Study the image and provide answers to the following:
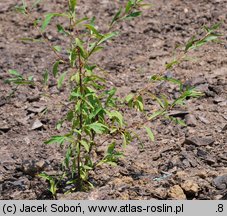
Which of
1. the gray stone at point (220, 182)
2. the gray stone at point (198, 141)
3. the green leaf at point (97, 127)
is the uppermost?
the green leaf at point (97, 127)

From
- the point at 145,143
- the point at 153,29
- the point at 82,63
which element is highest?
the point at 153,29

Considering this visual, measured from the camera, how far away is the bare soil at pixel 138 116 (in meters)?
3.52

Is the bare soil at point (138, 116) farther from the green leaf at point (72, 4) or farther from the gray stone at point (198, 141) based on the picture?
the green leaf at point (72, 4)

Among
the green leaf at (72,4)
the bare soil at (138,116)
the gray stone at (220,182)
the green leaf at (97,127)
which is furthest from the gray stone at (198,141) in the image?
the green leaf at (72,4)

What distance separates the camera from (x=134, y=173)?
12.1 ft

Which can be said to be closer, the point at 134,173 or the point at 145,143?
the point at 134,173

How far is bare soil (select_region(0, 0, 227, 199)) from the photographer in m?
3.52

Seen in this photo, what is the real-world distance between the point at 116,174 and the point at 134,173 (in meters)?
0.13

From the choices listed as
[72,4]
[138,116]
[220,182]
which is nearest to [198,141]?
[220,182]

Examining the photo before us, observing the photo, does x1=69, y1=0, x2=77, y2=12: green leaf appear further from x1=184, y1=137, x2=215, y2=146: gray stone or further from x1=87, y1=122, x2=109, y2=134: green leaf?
x1=184, y1=137, x2=215, y2=146: gray stone

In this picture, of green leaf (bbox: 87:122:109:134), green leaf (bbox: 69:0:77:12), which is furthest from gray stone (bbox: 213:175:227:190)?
green leaf (bbox: 69:0:77:12)

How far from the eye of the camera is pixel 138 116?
439cm

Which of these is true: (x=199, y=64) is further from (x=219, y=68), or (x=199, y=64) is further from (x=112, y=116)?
(x=112, y=116)

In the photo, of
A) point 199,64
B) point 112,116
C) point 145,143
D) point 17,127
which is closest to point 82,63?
point 112,116
